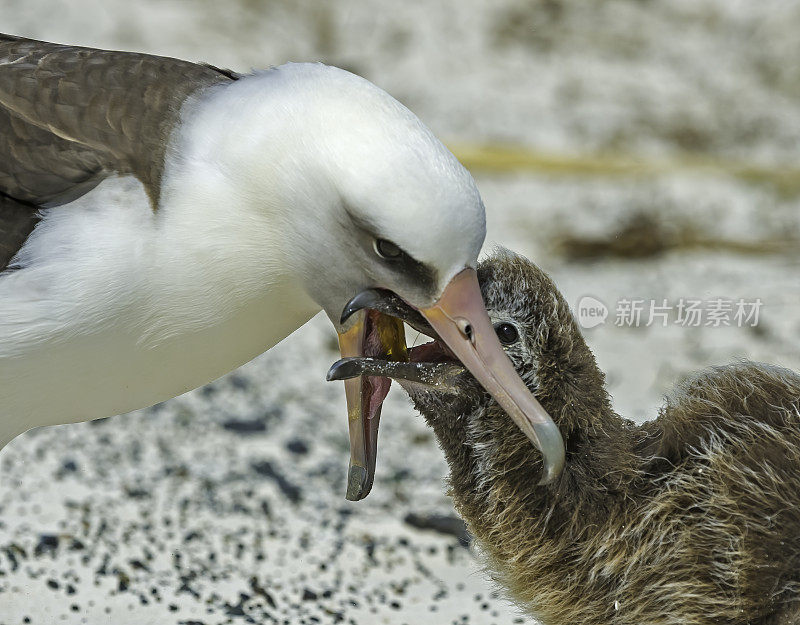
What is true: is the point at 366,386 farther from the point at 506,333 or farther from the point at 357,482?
the point at 506,333

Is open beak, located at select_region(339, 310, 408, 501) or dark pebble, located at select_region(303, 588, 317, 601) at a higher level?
open beak, located at select_region(339, 310, 408, 501)

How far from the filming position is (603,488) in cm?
299

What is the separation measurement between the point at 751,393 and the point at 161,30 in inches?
268

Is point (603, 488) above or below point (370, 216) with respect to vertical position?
below

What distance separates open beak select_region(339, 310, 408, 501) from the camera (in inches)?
A: 115

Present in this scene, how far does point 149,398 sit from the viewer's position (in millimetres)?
3180

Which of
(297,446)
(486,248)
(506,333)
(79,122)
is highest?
(486,248)

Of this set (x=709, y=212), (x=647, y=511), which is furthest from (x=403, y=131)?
(x=709, y=212)

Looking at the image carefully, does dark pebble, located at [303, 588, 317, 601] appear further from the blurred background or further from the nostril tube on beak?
the nostril tube on beak

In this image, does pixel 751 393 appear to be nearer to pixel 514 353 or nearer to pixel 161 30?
pixel 514 353

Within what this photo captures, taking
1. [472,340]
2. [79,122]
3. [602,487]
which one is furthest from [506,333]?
[79,122]

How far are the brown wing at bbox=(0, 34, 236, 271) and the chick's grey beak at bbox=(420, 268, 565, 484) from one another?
2.66ft

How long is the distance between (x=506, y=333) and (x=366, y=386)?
1.28ft

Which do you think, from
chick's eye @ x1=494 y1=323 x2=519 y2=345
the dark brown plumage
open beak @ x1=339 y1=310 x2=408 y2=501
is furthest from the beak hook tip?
chick's eye @ x1=494 y1=323 x2=519 y2=345
